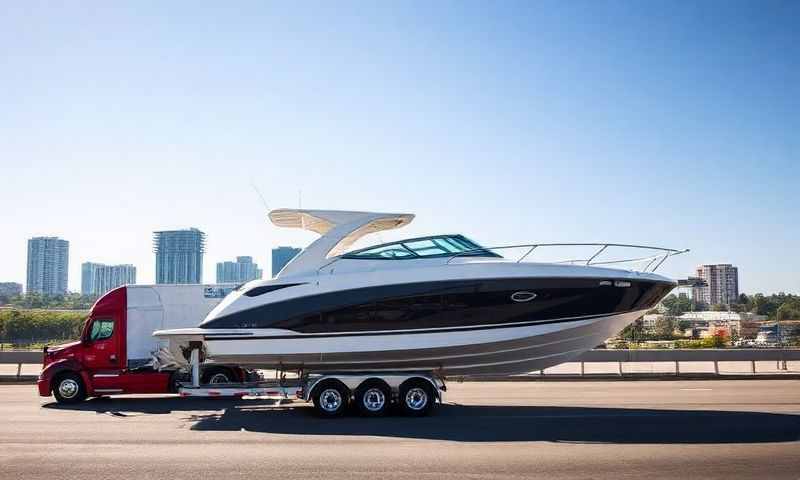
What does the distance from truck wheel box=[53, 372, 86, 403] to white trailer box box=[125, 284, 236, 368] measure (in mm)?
1388

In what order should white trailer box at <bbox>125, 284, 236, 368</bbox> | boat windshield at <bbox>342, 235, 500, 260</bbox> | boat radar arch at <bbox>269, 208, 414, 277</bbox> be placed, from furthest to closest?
white trailer box at <bbox>125, 284, 236, 368</bbox>, boat radar arch at <bbox>269, 208, 414, 277</bbox>, boat windshield at <bbox>342, 235, 500, 260</bbox>

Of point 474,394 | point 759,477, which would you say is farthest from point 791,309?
point 759,477

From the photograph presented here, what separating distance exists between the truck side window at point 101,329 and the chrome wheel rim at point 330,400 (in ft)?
20.1

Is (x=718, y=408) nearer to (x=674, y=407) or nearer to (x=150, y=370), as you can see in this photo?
(x=674, y=407)

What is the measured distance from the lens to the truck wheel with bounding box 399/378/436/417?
42.5 ft

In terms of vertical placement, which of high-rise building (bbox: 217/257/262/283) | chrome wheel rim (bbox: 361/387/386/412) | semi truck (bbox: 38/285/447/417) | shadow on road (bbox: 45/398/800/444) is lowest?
shadow on road (bbox: 45/398/800/444)

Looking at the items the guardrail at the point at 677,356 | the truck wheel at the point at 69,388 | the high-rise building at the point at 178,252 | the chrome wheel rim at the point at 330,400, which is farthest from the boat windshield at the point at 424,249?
the high-rise building at the point at 178,252

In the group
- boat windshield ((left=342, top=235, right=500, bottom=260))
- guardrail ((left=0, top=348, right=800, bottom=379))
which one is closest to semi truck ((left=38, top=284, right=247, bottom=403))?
boat windshield ((left=342, top=235, right=500, bottom=260))

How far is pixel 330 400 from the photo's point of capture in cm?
1297

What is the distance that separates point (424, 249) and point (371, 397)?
3188 millimetres

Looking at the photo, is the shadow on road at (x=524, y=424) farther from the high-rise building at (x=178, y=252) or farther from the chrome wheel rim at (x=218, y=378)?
the high-rise building at (x=178, y=252)

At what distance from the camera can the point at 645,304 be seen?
540 inches

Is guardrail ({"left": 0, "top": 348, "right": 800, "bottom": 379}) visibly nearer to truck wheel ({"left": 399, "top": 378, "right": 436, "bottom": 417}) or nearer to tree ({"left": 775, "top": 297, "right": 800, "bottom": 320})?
truck wheel ({"left": 399, "top": 378, "right": 436, "bottom": 417})

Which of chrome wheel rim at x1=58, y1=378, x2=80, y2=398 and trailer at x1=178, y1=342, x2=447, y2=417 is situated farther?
chrome wheel rim at x1=58, y1=378, x2=80, y2=398
